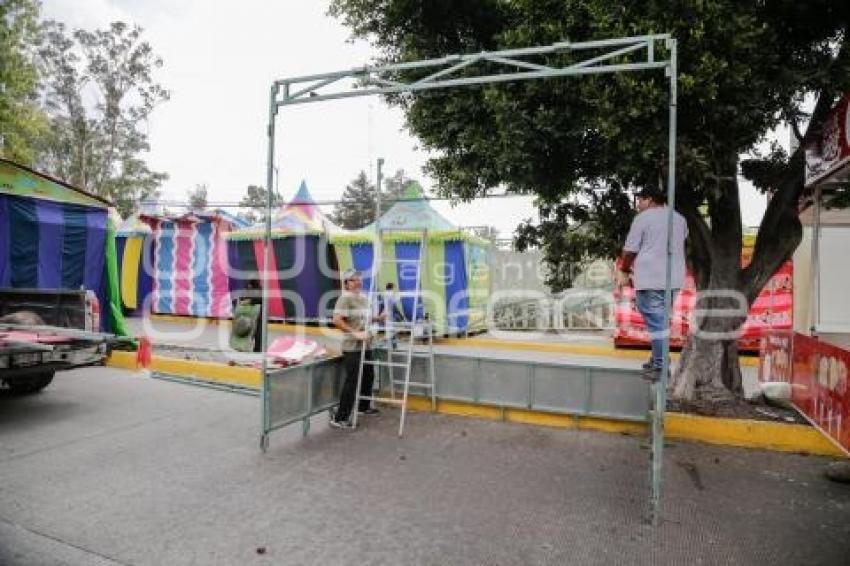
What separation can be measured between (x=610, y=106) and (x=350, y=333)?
12.4ft

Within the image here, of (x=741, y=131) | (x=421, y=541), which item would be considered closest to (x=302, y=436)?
(x=421, y=541)

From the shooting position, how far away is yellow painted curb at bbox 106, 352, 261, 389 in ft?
28.4

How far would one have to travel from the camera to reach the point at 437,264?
46.2 feet

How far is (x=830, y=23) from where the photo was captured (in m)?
5.93

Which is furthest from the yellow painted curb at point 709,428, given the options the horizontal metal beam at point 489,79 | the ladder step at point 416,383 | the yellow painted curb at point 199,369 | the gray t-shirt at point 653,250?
the horizontal metal beam at point 489,79

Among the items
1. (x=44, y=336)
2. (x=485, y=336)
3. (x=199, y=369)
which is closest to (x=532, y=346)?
(x=485, y=336)

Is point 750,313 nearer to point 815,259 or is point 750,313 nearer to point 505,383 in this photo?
point 815,259

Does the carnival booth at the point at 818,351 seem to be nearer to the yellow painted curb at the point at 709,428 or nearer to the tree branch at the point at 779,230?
the tree branch at the point at 779,230

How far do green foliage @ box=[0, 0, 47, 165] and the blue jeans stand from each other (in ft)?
69.4

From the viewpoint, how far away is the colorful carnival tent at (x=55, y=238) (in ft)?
29.9

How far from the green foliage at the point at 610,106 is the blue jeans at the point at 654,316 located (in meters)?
1.31

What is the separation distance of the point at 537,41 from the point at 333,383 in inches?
177

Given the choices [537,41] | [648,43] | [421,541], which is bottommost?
[421,541]

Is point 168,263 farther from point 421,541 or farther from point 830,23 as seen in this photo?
point 830,23
